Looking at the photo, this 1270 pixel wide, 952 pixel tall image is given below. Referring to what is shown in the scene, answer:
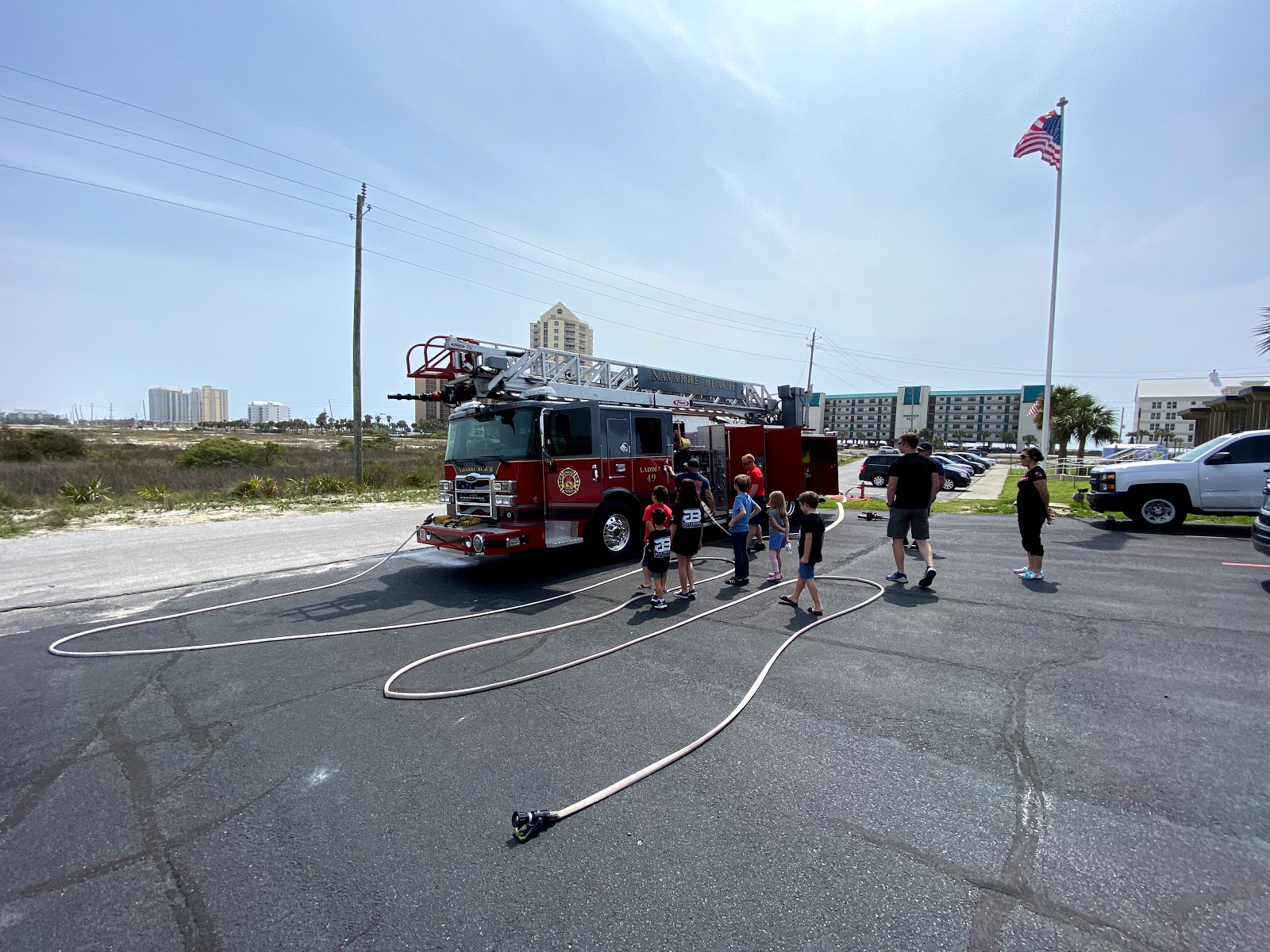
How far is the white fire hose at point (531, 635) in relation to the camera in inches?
122

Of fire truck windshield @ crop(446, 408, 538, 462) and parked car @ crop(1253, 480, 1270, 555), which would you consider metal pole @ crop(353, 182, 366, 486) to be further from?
parked car @ crop(1253, 480, 1270, 555)

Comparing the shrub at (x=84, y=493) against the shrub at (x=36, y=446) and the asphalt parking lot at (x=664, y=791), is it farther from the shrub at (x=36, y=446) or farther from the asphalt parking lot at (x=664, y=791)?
the shrub at (x=36, y=446)

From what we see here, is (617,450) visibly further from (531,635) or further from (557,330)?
(557,330)

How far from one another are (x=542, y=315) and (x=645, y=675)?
1962 centimetres

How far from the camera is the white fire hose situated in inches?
122

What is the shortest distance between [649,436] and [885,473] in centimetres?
2056

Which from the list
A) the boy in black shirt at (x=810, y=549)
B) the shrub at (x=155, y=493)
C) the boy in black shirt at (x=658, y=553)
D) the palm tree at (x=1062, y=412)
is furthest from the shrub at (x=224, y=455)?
the palm tree at (x=1062, y=412)

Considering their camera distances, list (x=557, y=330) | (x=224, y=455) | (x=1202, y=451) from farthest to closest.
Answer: (x=224, y=455) → (x=557, y=330) → (x=1202, y=451)

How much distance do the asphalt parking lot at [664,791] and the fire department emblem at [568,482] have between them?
2.94m

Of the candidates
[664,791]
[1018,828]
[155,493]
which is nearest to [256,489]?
[155,493]

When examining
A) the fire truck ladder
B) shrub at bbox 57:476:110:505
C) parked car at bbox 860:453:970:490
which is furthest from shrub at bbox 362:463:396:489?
parked car at bbox 860:453:970:490

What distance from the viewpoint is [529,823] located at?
9.38 ft

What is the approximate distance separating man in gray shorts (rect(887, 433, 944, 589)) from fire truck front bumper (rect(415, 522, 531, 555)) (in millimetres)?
4801

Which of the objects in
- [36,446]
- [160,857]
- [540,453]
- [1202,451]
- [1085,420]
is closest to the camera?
[160,857]
